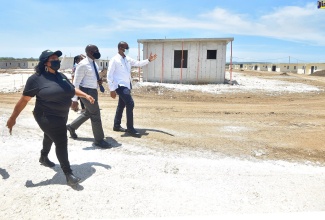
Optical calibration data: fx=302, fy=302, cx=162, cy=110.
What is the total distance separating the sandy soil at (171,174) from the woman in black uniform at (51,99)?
52 cm

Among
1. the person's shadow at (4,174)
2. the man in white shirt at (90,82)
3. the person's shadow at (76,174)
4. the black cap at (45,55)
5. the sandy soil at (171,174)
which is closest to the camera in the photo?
the sandy soil at (171,174)

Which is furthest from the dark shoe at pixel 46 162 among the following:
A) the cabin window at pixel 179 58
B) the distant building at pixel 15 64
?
the distant building at pixel 15 64

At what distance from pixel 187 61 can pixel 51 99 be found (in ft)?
53.3

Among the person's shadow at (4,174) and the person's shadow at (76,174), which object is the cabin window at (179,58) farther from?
the person's shadow at (4,174)

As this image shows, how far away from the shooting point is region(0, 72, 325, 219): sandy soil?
3.47 m

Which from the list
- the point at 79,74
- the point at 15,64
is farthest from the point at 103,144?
the point at 15,64

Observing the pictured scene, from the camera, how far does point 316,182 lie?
4.20m

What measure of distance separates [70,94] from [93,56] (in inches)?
57.6

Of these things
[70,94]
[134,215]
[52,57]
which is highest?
[52,57]

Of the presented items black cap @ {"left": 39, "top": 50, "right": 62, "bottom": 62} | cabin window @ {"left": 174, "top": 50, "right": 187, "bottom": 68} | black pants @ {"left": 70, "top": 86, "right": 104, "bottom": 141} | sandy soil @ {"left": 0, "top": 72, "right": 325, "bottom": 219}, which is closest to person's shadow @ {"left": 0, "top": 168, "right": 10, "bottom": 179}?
sandy soil @ {"left": 0, "top": 72, "right": 325, "bottom": 219}

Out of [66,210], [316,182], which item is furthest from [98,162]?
[316,182]

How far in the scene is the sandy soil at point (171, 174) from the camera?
3.47m

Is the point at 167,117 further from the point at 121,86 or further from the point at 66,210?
the point at 66,210

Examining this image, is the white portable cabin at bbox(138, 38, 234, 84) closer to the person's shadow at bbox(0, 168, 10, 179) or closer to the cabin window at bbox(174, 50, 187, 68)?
the cabin window at bbox(174, 50, 187, 68)
